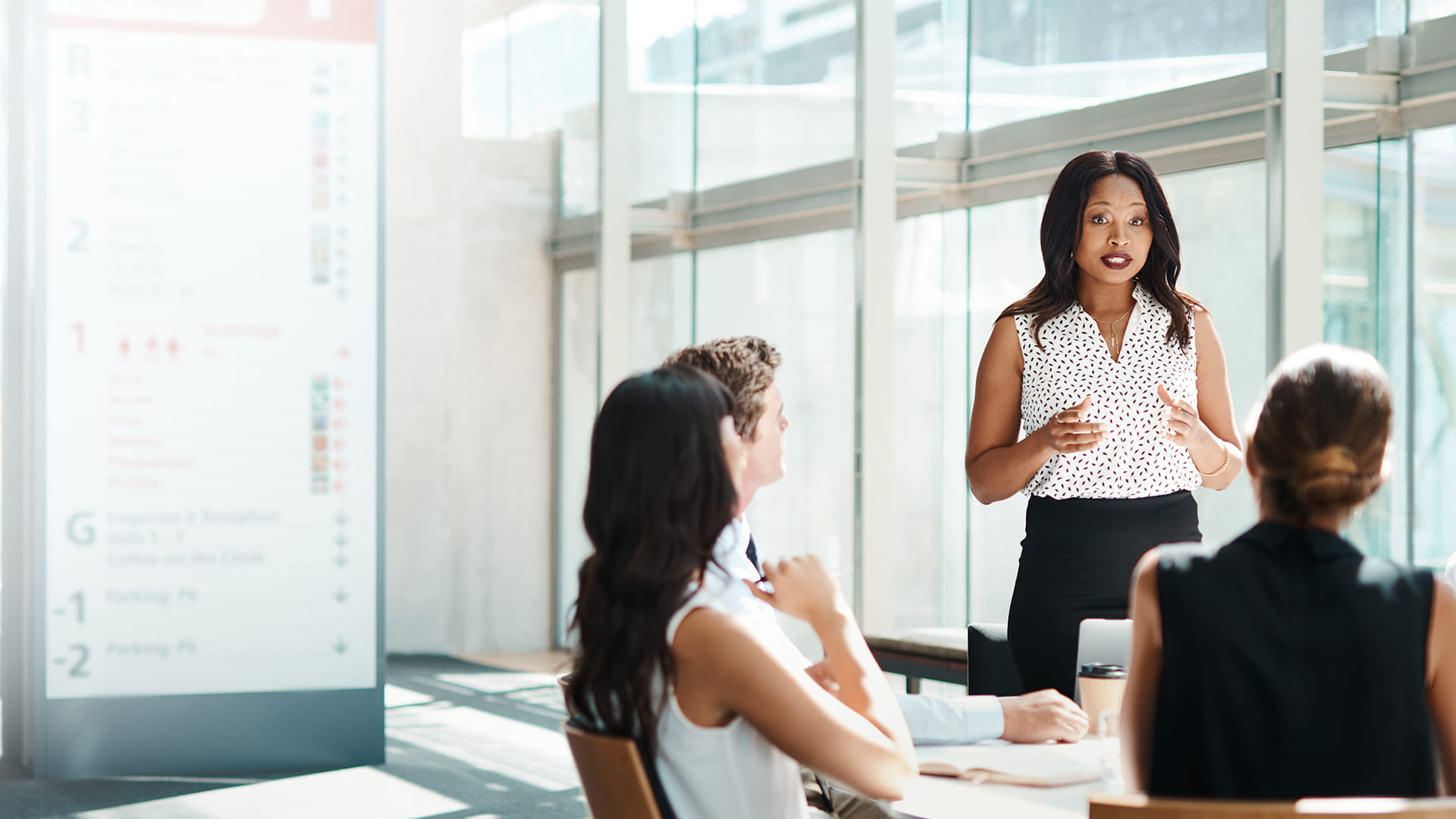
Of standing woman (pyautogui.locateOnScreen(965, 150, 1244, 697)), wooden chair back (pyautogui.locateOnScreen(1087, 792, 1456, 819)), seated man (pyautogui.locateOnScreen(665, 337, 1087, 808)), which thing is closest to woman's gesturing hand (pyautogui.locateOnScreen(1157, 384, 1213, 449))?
standing woman (pyautogui.locateOnScreen(965, 150, 1244, 697))

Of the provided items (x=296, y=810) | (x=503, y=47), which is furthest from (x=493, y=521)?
(x=296, y=810)

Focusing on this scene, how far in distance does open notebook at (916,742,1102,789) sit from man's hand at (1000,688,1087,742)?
1 cm

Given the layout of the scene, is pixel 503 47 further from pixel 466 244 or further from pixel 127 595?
pixel 127 595

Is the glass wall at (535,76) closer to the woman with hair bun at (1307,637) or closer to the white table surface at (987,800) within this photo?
the white table surface at (987,800)

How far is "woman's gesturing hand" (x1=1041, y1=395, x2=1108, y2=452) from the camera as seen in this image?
2.25m

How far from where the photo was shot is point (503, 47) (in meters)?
7.24

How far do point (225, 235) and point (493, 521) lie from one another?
10.8ft

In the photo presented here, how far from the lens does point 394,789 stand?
14.2 ft

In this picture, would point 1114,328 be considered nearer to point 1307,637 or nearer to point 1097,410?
point 1097,410

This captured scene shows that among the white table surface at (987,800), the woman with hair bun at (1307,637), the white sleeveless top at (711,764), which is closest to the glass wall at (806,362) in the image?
the white table surface at (987,800)

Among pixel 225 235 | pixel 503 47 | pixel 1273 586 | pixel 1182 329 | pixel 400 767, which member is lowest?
pixel 400 767

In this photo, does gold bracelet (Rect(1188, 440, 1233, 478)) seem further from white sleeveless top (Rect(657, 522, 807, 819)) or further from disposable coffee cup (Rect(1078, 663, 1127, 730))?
white sleeveless top (Rect(657, 522, 807, 819))

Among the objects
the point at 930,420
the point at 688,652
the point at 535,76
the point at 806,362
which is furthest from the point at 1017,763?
the point at 535,76

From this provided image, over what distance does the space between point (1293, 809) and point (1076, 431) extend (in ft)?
3.81
